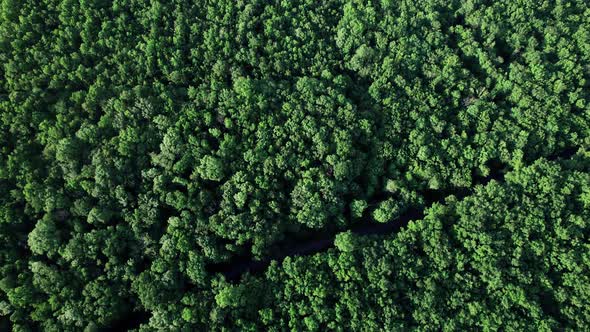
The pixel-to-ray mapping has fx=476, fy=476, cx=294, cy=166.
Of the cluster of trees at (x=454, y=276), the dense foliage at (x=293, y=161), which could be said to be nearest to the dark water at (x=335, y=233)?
the dense foliage at (x=293, y=161)

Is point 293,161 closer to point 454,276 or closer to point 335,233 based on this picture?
point 335,233

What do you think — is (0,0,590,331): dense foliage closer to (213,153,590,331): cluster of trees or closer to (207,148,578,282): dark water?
(213,153,590,331): cluster of trees

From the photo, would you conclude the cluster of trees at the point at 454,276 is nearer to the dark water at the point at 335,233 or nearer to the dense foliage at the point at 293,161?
the dense foliage at the point at 293,161

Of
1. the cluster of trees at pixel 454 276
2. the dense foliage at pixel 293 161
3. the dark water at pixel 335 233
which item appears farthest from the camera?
the dark water at pixel 335 233

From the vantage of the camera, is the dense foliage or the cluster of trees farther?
the dense foliage

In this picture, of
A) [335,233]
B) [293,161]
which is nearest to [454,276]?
[335,233]

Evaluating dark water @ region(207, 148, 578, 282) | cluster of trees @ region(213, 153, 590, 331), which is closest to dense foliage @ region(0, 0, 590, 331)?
cluster of trees @ region(213, 153, 590, 331)

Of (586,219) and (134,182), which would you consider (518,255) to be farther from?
(134,182)

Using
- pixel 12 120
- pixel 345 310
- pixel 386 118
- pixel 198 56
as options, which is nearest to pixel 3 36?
pixel 12 120
